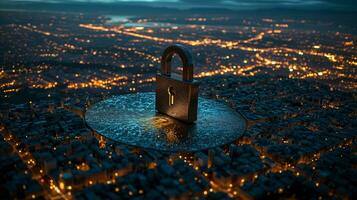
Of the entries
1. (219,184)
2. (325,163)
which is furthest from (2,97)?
(325,163)

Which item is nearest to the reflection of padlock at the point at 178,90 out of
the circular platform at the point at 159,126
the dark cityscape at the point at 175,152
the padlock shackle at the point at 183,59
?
the padlock shackle at the point at 183,59

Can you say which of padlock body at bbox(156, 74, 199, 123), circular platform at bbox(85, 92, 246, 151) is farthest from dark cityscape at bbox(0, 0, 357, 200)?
padlock body at bbox(156, 74, 199, 123)

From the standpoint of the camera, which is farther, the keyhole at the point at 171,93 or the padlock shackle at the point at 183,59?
the keyhole at the point at 171,93

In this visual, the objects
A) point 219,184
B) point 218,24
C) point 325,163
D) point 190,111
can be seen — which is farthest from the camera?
point 218,24

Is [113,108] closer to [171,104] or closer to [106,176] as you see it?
[171,104]

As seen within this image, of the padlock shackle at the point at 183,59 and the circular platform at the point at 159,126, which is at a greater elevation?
the padlock shackle at the point at 183,59

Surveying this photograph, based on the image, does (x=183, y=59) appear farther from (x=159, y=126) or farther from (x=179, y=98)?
(x=159, y=126)

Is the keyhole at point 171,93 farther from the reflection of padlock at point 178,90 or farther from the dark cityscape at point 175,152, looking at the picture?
the dark cityscape at point 175,152

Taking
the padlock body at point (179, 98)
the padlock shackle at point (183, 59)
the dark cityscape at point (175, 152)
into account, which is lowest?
the dark cityscape at point (175, 152)
